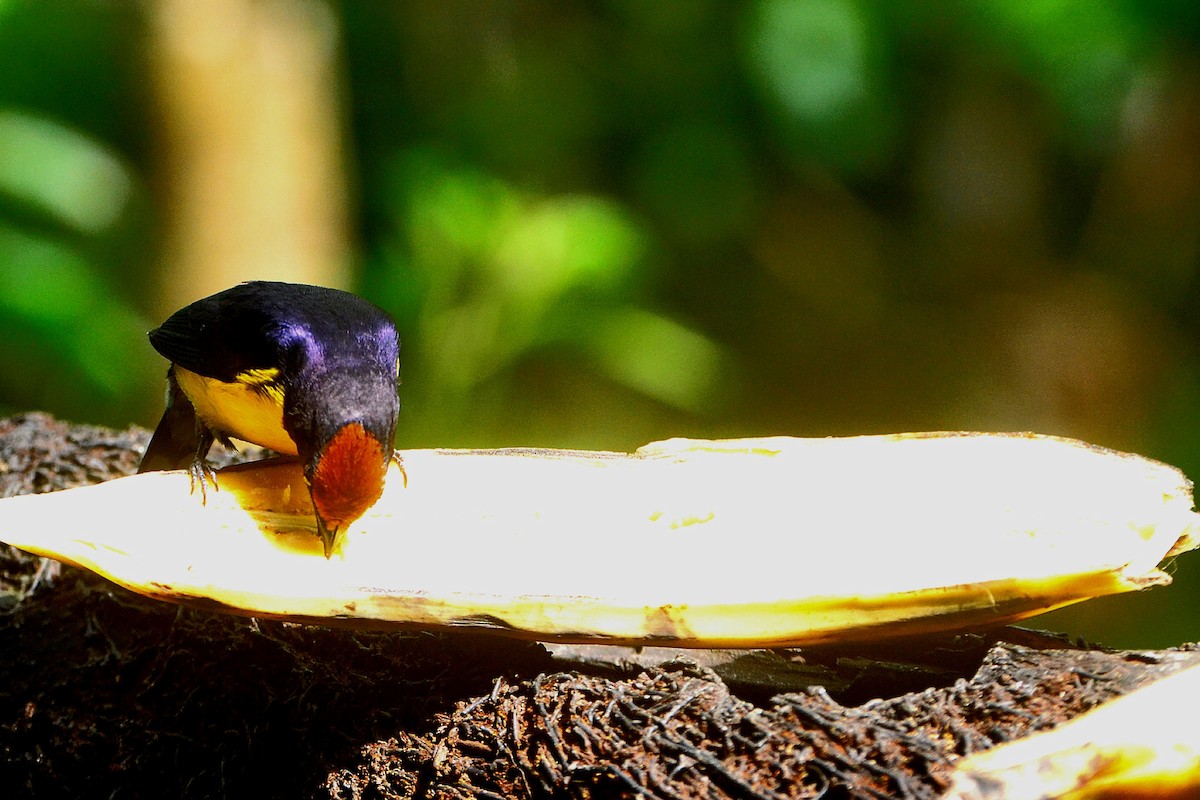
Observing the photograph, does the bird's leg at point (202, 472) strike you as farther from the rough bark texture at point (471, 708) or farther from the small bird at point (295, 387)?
the rough bark texture at point (471, 708)

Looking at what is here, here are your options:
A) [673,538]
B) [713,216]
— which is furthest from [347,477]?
[713,216]

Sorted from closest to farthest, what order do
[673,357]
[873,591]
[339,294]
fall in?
[873,591] < [339,294] < [673,357]

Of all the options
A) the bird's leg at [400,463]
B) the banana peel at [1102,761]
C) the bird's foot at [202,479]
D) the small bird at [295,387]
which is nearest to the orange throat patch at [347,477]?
the small bird at [295,387]

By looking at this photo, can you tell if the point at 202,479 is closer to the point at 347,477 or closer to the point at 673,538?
the point at 347,477

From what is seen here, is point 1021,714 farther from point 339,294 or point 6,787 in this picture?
point 6,787

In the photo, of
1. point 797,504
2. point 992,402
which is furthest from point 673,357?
point 797,504

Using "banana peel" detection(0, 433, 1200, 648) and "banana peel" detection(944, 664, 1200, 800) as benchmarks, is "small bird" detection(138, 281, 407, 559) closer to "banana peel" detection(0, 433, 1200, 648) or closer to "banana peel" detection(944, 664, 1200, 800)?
"banana peel" detection(0, 433, 1200, 648)

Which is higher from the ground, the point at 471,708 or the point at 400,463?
the point at 400,463
